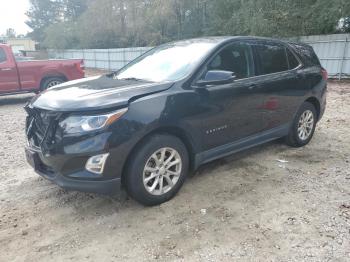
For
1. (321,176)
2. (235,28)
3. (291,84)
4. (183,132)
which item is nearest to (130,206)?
(183,132)

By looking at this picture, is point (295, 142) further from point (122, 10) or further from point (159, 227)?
point (122, 10)

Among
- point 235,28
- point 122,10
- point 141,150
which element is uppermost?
point 122,10

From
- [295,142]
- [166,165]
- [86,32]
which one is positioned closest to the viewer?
[166,165]

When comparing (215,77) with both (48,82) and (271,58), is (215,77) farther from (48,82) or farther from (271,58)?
(48,82)

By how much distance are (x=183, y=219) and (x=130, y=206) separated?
0.63 meters

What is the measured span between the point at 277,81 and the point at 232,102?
3.30ft

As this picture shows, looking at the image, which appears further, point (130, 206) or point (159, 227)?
point (130, 206)

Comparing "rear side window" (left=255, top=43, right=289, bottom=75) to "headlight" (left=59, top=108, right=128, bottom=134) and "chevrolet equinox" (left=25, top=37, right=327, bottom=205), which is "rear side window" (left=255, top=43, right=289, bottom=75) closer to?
"chevrolet equinox" (left=25, top=37, right=327, bottom=205)

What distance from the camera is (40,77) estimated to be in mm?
10453

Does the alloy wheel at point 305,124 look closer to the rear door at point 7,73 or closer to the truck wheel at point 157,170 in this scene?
the truck wheel at point 157,170

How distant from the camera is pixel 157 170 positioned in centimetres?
357

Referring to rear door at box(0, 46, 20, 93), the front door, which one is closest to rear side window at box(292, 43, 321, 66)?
the front door

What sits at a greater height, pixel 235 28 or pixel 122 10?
pixel 122 10

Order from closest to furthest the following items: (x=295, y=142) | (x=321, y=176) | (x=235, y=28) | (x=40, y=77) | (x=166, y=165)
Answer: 1. (x=166, y=165)
2. (x=321, y=176)
3. (x=295, y=142)
4. (x=40, y=77)
5. (x=235, y=28)
